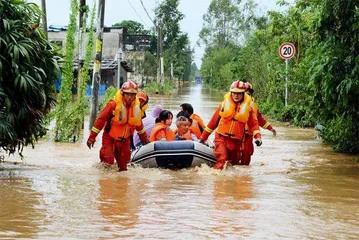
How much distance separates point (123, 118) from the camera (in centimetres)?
1054

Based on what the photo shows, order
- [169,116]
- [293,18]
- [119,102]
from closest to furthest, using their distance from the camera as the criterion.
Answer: [119,102], [169,116], [293,18]

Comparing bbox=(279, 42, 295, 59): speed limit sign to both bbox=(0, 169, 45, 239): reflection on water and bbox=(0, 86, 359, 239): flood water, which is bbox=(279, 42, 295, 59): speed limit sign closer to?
bbox=(0, 86, 359, 239): flood water

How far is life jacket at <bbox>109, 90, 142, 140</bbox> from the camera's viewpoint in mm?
10523

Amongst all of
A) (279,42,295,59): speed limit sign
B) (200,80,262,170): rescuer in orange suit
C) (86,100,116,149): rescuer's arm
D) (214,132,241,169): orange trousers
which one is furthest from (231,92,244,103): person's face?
(279,42,295,59): speed limit sign

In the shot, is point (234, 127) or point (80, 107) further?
point (80, 107)

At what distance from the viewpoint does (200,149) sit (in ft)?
36.7

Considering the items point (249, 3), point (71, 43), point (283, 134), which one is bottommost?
point (283, 134)

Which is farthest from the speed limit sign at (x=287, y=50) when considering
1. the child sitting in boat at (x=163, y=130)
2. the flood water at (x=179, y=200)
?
the child sitting in boat at (x=163, y=130)

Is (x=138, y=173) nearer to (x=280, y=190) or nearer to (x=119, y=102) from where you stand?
(x=119, y=102)

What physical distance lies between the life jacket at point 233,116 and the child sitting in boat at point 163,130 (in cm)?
108

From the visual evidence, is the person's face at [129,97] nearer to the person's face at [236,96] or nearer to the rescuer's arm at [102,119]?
the rescuer's arm at [102,119]

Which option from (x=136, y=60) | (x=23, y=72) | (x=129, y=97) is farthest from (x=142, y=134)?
(x=136, y=60)

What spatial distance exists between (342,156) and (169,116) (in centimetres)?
425

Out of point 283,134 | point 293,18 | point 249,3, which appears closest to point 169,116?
point 283,134
